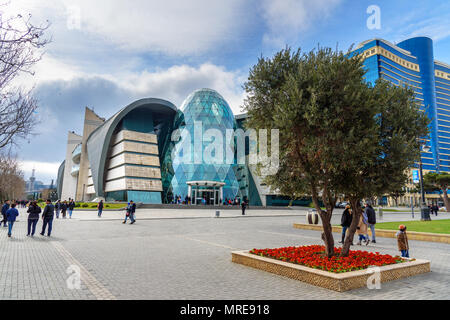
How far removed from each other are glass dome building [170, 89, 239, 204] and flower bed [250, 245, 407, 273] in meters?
36.6

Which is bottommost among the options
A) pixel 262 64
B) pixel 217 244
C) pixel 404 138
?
pixel 217 244

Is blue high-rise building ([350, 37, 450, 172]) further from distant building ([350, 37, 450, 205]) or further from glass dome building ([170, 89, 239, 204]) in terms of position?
glass dome building ([170, 89, 239, 204])

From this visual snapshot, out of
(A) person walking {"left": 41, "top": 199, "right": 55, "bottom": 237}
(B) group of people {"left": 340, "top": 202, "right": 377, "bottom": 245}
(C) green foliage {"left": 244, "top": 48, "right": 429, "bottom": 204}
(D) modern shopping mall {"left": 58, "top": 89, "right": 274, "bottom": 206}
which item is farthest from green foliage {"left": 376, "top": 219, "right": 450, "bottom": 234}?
(D) modern shopping mall {"left": 58, "top": 89, "right": 274, "bottom": 206}

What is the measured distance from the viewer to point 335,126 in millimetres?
6746

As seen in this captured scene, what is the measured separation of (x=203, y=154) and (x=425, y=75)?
391 ft

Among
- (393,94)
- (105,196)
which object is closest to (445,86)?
(105,196)

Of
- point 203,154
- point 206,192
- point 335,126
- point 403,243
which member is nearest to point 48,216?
point 335,126

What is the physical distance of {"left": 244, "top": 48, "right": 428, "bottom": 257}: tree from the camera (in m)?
6.43

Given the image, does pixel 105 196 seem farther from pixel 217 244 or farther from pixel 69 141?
pixel 217 244

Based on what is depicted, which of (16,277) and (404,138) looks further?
(404,138)

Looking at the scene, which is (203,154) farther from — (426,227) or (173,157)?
(426,227)

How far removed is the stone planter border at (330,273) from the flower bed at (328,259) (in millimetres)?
217
